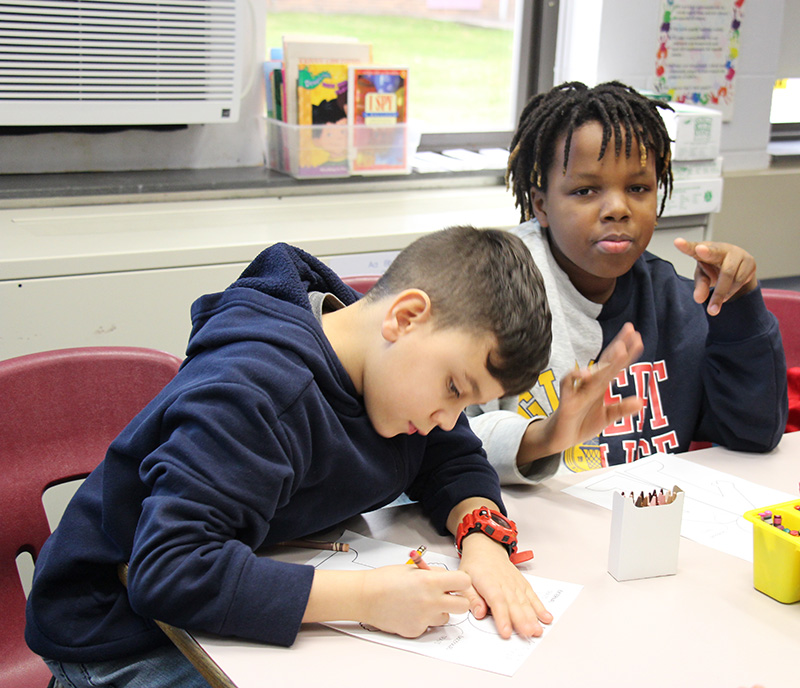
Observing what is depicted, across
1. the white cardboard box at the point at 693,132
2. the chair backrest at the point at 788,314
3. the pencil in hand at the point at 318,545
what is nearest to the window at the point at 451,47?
the white cardboard box at the point at 693,132

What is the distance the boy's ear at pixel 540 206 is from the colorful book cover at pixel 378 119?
2.77 ft

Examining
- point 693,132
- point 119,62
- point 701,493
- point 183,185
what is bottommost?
point 701,493

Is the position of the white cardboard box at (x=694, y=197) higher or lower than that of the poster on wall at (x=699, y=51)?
lower

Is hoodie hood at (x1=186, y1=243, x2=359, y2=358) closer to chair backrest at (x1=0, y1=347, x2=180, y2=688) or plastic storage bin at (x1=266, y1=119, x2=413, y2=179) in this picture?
chair backrest at (x1=0, y1=347, x2=180, y2=688)

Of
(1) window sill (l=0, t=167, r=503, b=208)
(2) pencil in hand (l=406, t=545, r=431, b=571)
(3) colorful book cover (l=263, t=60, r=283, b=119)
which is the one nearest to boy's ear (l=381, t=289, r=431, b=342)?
(2) pencil in hand (l=406, t=545, r=431, b=571)

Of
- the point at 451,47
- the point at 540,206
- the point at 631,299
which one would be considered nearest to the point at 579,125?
the point at 540,206

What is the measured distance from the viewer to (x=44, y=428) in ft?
3.87

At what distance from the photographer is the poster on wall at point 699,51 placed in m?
2.56

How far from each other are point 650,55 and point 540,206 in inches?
54.6

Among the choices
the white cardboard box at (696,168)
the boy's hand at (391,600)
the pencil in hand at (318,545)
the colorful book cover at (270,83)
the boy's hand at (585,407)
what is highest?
the colorful book cover at (270,83)

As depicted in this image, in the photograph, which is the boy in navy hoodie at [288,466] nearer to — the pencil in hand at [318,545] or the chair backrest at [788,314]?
the pencil in hand at [318,545]

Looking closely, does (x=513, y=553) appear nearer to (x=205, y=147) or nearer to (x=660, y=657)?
(x=660, y=657)

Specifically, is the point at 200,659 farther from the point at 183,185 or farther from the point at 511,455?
the point at 183,185

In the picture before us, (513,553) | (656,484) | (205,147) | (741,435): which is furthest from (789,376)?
(205,147)
